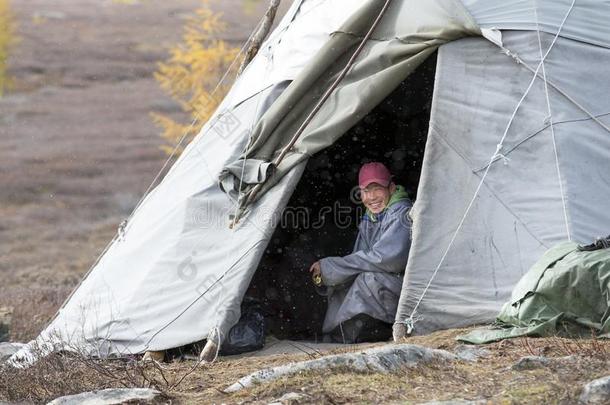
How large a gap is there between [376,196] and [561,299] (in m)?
1.93

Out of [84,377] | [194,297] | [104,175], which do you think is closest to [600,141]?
[194,297]

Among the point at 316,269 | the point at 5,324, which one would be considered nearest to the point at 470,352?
the point at 316,269

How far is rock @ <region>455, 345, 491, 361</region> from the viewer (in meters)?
6.02

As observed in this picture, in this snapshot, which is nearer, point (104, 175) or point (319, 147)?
point (319, 147)

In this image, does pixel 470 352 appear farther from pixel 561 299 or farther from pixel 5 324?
pixel 5 324

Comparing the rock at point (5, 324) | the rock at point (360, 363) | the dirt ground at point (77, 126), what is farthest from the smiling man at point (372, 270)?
the dirt ground at point (77, 126)

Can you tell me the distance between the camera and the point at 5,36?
133ft

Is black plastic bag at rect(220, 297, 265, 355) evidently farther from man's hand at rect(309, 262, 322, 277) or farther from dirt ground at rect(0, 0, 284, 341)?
dirt ground at rect(0, 0, 284, 341)

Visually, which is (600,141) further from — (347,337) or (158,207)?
(158,207)

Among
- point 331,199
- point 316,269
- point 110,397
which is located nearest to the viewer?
point 110,397

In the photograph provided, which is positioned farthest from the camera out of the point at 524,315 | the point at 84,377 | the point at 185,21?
the point at 185,21

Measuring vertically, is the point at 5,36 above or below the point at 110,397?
above

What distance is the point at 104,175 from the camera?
30.8 m

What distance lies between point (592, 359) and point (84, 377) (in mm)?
2670
